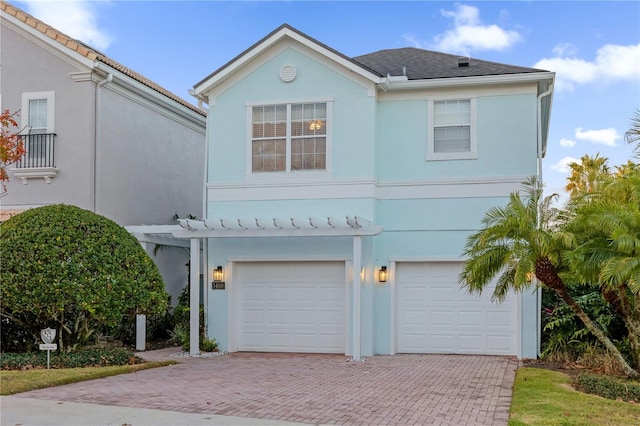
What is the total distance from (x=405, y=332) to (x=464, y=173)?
3.78 meters

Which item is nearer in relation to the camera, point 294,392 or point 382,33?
point 294,392

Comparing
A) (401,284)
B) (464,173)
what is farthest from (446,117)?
(401,284)

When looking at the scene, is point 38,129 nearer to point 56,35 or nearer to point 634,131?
point 56,35

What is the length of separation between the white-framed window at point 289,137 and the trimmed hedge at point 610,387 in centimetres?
732

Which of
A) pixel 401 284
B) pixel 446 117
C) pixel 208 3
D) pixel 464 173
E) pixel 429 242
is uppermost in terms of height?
pixel 208 3

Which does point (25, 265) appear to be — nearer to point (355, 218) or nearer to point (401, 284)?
point (355, 218)

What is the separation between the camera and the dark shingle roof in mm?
15094

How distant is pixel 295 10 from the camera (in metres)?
16.8

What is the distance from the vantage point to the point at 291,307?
15.6m

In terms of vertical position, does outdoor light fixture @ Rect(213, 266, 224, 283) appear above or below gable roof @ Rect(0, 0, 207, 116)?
below

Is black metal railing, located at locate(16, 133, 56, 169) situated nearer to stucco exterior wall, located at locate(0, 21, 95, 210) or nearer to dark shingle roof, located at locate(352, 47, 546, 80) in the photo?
stucco exterior wall, located at locate(0, 21, 95, 210)

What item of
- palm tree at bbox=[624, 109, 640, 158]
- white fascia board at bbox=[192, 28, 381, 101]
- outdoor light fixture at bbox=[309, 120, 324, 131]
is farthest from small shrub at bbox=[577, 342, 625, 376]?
outdoor light fixture at bbox=[309, 120, 324, 131]

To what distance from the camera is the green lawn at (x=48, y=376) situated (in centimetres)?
997

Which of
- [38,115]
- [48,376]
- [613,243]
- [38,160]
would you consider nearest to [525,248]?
[613,243]
